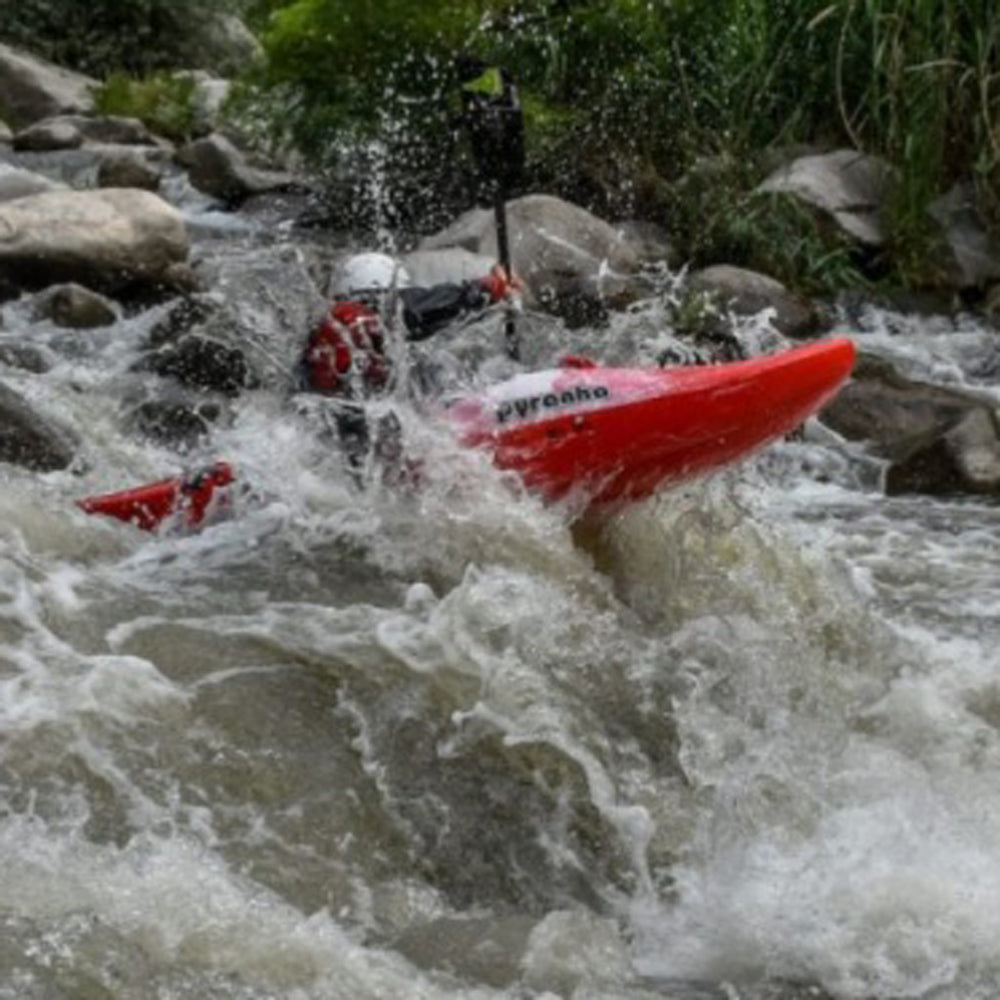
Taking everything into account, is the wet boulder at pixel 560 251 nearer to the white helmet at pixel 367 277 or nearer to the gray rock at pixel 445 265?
the gray rock at pixel 445 265

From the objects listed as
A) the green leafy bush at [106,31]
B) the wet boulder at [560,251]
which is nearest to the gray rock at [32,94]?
the green leafy bush at [106,31]

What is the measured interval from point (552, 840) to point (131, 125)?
10445mm

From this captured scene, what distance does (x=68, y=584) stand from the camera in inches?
175

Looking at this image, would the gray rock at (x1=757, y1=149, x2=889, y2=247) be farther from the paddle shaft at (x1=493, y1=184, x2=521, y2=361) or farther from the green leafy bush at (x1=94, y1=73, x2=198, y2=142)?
the green leafy bush at (x1=94, y1=73, x2=198, y2=142)

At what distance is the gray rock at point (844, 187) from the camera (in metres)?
8.44

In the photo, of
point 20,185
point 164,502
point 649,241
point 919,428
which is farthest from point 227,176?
point 164,502

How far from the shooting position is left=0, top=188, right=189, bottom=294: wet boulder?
26.1ft

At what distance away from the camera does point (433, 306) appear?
5.33 m

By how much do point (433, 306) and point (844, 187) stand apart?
150 inches

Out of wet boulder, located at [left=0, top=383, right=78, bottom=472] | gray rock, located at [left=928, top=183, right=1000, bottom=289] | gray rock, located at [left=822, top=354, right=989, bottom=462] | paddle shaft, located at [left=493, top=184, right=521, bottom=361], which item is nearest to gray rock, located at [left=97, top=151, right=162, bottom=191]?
gray rock, located at [left=928, top=183, right=1000, bottom=289]

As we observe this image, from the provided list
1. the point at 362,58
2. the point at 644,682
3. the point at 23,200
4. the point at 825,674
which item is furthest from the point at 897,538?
the point at 362,58

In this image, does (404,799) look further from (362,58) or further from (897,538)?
(362,58)

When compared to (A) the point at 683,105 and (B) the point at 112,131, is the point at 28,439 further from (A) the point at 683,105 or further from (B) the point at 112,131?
(B) the point at 112,131

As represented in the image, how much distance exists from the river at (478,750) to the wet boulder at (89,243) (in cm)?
267
